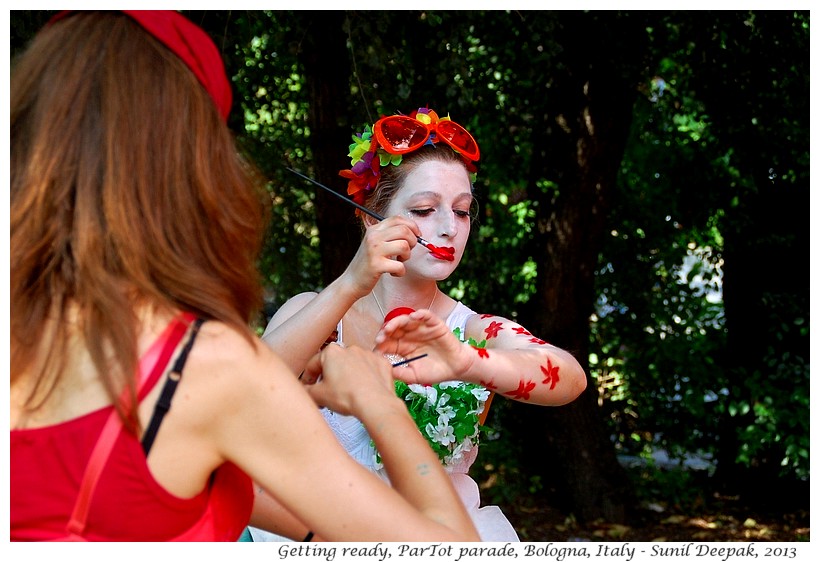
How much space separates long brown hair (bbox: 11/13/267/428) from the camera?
1316 mm

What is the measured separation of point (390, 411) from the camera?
5.02ft

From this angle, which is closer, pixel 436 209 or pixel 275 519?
pixel 275 519

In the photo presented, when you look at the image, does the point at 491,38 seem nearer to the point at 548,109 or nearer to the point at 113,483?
the point at 548,109

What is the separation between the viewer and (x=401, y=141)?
2.70 metres

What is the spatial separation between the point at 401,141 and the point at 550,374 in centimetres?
84

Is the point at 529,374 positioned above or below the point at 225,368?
above

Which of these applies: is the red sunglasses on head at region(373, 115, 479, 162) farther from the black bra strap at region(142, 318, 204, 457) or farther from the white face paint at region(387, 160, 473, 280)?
the black bra strap at region(142, 318, 204, 457)

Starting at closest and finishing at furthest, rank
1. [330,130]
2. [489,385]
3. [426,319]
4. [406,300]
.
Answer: [426,319]
[489,385]
[406,300]
[330,130]

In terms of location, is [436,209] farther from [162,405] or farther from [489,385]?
[162,405]

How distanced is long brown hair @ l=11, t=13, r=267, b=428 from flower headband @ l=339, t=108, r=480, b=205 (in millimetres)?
1310

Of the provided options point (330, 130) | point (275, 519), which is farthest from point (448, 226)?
point (330, 130)
